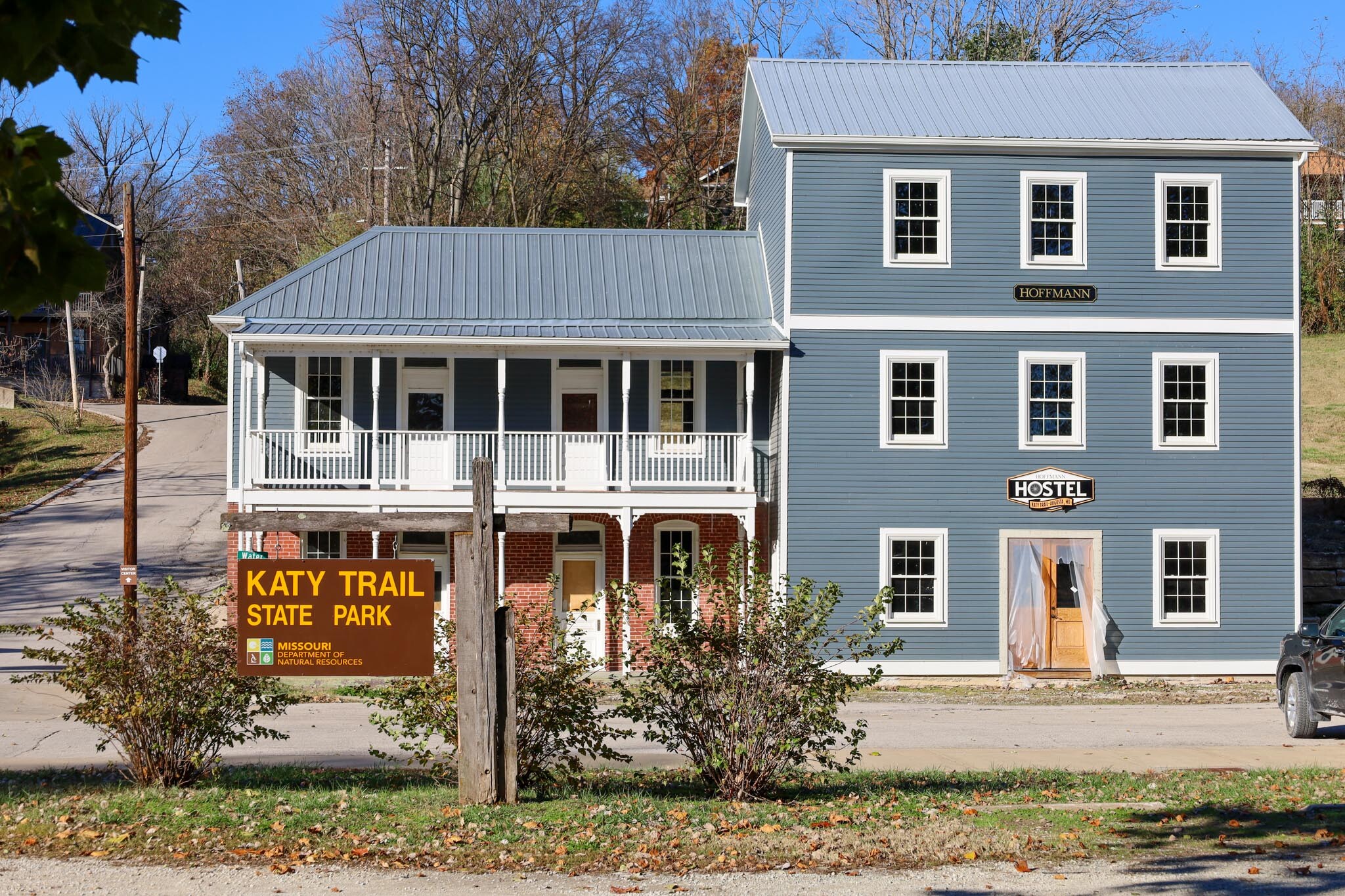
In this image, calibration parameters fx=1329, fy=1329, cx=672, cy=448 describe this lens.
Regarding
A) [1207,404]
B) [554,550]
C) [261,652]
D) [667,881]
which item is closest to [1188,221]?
[1207,404]

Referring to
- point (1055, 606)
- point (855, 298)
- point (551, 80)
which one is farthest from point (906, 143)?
point (551, 80)

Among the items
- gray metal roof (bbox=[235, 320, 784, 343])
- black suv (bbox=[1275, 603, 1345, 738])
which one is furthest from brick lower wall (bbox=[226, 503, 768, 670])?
black suv (bbox=[1275, 603, 1345, 738])

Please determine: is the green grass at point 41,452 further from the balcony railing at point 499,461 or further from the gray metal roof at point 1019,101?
the gray metal roof at point 1019,101

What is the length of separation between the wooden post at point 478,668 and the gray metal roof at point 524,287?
534 inches

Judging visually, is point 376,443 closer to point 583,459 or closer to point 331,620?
point 583,459

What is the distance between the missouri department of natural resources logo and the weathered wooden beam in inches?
33.8

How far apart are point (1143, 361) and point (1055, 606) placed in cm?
465

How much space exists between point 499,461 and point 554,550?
8.44ft

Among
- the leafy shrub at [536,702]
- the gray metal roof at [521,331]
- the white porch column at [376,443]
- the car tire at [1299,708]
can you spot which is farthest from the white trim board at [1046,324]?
the leafy shrub at [536,702]

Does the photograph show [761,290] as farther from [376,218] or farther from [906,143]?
[376,218]

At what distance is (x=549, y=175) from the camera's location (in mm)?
44188

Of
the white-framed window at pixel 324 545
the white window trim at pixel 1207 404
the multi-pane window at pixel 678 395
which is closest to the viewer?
the white window trim at pixel 1207 404

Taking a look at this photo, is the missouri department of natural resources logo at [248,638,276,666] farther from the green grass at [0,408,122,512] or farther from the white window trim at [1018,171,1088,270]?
the green grass at [0,408,122,512]

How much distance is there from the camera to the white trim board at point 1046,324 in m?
23.4
